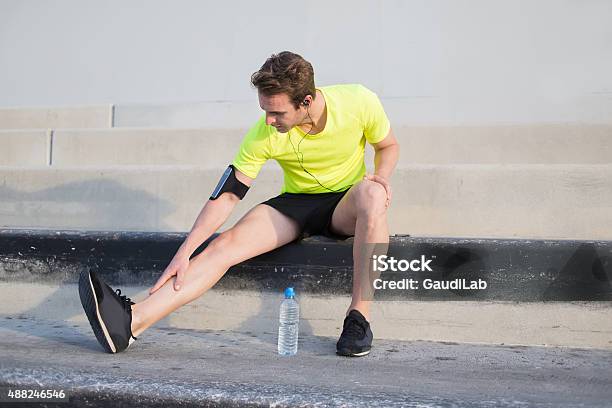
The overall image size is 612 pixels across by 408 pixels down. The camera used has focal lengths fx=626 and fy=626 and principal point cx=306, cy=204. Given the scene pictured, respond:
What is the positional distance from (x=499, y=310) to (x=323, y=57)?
2.62 metres

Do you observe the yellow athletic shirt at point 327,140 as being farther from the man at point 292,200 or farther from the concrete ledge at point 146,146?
the concrete ledge at point 146,146

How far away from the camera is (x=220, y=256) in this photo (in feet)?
6.88

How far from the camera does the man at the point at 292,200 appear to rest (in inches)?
74.7

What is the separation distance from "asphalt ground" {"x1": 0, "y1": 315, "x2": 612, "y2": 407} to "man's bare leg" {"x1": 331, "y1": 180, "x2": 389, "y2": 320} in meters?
0.18

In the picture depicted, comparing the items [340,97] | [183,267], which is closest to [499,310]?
[340,97]

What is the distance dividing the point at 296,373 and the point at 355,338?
316mm

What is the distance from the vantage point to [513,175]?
2.65 meters

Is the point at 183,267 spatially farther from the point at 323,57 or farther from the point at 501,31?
the point at 501,31

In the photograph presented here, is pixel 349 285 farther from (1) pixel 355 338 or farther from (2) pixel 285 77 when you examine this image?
(2) pixel 285 77

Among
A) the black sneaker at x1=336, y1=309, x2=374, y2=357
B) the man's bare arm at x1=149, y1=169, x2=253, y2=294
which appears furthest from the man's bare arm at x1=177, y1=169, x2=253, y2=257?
the black sneaker at x1=336, y1=309, x2=374, y2=357

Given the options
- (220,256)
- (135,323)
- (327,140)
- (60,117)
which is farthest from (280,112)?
(60,117)

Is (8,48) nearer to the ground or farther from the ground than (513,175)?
farther from the ground

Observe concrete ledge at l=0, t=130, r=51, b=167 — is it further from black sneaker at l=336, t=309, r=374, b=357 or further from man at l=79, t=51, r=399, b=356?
black sneaker at l=336, t=309, r=374, b=357

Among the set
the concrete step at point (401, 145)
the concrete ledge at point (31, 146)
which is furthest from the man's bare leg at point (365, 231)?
the concrete ledge at point (31, 146)
